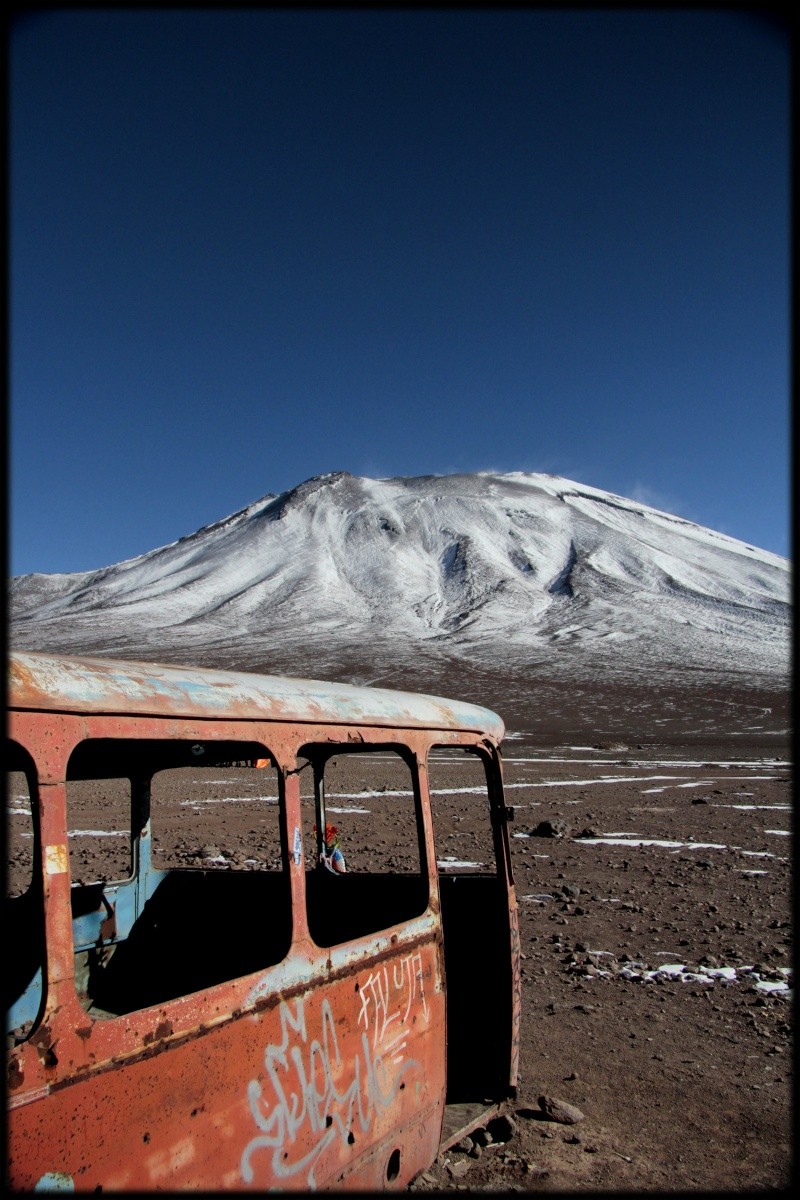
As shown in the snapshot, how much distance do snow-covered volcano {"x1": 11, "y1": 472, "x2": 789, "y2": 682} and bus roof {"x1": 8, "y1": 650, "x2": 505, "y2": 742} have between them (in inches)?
2751

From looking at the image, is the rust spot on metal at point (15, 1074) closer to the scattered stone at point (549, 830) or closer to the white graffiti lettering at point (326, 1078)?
the white graffiti lettering at point (326, 1078)

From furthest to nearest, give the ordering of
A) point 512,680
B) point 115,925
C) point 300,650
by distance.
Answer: point 300,650 < point 512,680 < point 115,925

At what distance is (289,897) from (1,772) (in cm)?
117

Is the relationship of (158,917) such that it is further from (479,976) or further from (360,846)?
(360,846)

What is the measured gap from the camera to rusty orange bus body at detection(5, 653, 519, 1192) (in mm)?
2438

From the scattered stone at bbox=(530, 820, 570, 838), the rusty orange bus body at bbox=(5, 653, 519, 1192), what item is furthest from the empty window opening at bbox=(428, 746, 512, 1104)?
the scattered stone at bbox=(530, 820, 570, 838)

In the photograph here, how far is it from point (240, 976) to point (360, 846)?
36.2 feet

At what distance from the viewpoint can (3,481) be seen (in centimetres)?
216

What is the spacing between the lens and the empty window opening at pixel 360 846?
4652 millimetres

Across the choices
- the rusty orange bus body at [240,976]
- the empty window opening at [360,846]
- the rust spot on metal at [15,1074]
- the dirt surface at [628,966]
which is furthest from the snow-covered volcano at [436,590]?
the rust spot on metal at [15,1074]

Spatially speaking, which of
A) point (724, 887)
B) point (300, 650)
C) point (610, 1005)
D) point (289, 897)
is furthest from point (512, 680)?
point (289, 897)

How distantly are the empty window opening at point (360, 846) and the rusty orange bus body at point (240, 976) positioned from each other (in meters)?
0.02

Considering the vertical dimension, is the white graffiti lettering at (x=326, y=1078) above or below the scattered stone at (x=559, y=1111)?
above

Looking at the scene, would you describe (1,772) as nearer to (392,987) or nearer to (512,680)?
(392,987)
